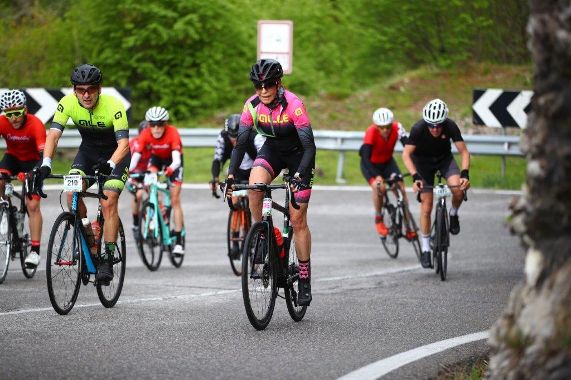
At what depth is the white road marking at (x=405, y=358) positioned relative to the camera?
7309 millimetres

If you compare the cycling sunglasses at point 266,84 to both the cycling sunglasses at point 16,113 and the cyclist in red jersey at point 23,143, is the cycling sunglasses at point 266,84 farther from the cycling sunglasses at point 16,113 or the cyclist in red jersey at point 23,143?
the cycling sunglasses at point 16,113

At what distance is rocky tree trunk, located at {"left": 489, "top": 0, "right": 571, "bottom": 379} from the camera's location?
5.46 m

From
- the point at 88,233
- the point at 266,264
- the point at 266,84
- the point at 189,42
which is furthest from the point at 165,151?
the point at 189,42

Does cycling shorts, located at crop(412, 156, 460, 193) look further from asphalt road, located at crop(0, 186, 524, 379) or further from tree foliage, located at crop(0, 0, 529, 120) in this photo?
tree foliage, located at crop(0, 0, 529, 120)

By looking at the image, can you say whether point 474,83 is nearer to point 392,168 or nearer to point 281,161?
point 392,168

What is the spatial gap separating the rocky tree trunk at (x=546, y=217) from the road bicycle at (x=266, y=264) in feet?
10.8

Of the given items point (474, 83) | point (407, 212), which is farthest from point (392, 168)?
point (474, 83)

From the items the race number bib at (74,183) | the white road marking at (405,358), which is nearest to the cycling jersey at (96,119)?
the race number bib at (74,183)

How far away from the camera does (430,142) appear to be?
13984 mm

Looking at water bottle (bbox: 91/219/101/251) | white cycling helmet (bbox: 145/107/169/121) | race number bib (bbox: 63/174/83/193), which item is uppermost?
white cycling helmet (bbox: 145/107/169/121)

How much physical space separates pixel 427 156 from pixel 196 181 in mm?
11781

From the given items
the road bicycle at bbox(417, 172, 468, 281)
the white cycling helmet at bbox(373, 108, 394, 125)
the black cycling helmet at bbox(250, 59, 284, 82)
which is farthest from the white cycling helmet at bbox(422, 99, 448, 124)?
the black cycling helmet at bbox(250, 59, 284, 82)

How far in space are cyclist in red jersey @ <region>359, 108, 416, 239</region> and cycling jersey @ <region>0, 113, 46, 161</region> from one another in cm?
478

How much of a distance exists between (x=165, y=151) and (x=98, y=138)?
204 inches
